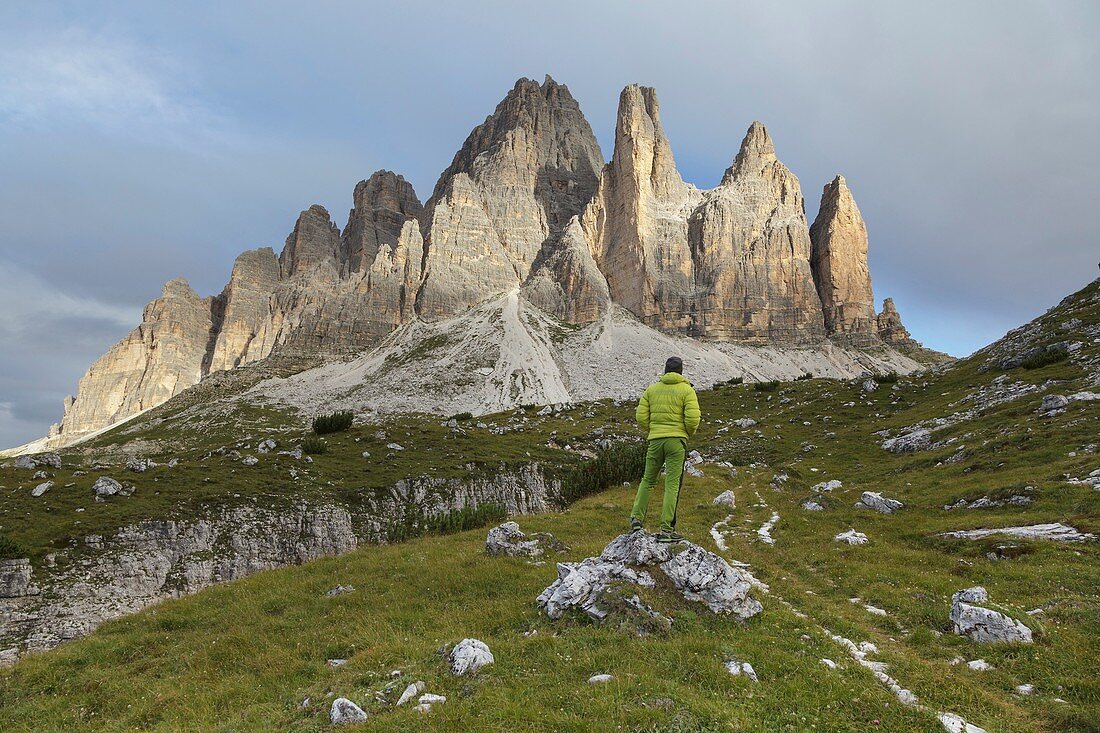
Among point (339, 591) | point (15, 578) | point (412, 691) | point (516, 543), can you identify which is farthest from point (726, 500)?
point (15, 578)

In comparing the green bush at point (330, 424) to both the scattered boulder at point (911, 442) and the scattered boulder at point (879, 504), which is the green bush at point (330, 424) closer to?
the scattered boulder at point (879, 504)

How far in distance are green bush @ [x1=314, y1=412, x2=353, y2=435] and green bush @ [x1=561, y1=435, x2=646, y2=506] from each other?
20.9m

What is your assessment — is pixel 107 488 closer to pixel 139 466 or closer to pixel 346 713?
pixel 139 466

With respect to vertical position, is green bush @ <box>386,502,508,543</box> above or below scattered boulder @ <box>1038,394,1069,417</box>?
below

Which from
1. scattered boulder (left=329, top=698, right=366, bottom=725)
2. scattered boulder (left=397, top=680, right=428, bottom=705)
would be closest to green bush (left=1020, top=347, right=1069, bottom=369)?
scattered boulder (left=397, top=680, right=428, bottom=705)

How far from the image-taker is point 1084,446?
76.4 ft

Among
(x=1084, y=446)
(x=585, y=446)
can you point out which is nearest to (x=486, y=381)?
(x=585, y=446)

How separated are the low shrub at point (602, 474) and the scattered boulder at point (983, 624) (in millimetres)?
27205

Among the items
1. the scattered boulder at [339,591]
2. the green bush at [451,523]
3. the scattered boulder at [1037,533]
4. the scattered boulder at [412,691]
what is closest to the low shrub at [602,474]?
the green bush at [451,523]

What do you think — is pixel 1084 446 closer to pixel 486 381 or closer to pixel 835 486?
pixel 835 486

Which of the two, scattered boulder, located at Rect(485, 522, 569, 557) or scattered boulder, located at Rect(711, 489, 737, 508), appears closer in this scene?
scattered boulder, located at Rect(485, 522, 569, 557)

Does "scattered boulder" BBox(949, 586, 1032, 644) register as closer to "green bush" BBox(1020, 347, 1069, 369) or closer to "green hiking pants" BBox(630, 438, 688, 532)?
"green hiking pants" BBox(630, 438, 688, 532)

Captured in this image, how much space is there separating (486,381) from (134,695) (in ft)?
445

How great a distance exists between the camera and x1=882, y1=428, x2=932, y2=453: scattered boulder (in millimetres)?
34656
